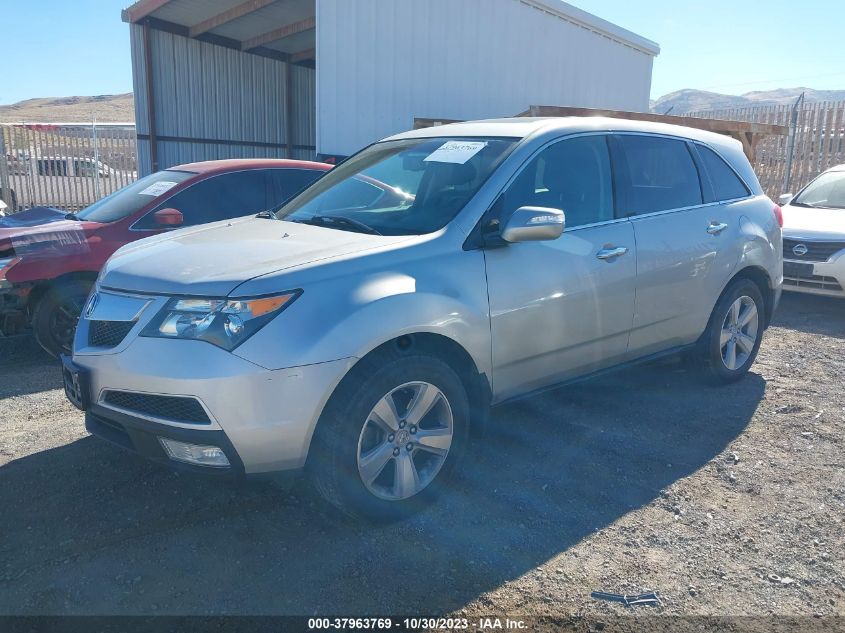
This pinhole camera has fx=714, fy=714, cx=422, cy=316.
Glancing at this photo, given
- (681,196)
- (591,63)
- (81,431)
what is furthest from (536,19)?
(81,431)

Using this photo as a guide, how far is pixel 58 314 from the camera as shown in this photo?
18.5 feet

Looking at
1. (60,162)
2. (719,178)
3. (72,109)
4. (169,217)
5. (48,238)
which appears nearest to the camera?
(719,178)

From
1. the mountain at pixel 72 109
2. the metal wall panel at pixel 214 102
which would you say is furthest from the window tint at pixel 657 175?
the mountain at pixel 72 109

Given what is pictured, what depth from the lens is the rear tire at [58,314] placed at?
5.57 metres

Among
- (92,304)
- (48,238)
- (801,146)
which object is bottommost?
(92,304)

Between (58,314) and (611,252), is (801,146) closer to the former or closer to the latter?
(611,252)

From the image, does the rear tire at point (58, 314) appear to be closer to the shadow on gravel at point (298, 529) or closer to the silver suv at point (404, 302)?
the shadow on gravel at point (298, 529)

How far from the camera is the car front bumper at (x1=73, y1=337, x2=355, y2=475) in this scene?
9.25 feet

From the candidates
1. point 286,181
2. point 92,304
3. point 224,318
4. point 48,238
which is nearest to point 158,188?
point 48,238

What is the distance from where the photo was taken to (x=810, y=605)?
2838mm

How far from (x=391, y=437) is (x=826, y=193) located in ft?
27.2

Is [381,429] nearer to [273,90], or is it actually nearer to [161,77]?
[161,77]

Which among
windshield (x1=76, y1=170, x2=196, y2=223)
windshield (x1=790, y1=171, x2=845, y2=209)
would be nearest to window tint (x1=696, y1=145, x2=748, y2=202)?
windshield (x1=76, y1=170, x2=196, y2=223)

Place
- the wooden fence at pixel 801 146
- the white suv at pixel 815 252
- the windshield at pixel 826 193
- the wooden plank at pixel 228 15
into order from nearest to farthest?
1. the white suv at pixel 815 252
2. the windshield at pixel 826 193
3. the wooden plank at pixel 228 15
4. the wooden fence at pixel 801 146
